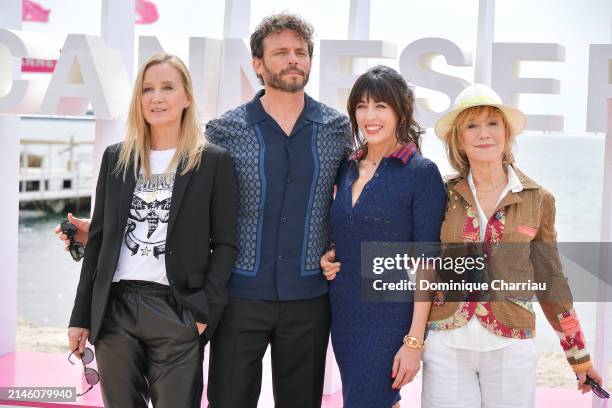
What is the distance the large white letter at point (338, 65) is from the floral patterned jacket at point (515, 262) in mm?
1394

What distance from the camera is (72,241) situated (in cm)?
334

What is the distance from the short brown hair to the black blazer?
0.49m

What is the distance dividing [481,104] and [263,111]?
85cm

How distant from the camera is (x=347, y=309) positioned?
9.86 ft

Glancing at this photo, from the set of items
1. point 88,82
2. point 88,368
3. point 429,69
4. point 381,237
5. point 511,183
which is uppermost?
point 429,69

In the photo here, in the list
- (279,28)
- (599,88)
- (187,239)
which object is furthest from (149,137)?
(599,88)

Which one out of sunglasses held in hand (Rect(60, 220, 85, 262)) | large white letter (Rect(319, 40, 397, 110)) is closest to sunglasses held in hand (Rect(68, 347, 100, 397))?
sunglasses held in hand (Rect(60, 220, 85, 262))

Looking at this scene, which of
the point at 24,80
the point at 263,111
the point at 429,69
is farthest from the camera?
the point at 24,80

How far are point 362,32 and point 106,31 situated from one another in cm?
143

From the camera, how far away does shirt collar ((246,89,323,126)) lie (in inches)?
124

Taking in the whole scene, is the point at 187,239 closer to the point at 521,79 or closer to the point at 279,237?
the point at 279,237

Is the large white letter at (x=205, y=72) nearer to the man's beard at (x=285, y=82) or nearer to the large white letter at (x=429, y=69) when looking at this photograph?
the large white letter at (x=429, y=69)

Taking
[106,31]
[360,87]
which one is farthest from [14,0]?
[360,87]

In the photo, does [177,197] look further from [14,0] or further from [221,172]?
[14,0]
